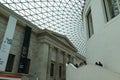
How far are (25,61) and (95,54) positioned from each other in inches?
554

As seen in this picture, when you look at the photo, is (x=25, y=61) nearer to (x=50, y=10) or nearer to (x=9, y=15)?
(x=9, y=15)

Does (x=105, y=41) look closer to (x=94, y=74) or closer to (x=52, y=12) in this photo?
(x=94, y=74)

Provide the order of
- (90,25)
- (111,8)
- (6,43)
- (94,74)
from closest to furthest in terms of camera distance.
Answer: (94,74) → (111,8) → (90,25) → (6,43)

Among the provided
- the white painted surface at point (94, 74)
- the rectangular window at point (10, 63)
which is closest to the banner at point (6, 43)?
the rectangular window at point (10, 63)

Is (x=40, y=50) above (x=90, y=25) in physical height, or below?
below

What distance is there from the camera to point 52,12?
99.8 feet

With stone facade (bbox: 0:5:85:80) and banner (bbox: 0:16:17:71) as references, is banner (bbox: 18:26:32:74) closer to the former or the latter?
stone facade (bbox: 0:5:85:80)

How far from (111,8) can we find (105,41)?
119 inches

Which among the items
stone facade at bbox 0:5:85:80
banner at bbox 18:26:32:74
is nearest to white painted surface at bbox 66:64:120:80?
banner at bbox 18:26:32:74

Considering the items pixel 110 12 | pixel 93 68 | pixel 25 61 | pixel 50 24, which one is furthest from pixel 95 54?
pixel 50 24

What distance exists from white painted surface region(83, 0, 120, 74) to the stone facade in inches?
540

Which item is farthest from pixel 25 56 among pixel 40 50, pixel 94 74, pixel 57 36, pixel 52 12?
pixel 94 74

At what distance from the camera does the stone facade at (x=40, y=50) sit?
20.9 metres

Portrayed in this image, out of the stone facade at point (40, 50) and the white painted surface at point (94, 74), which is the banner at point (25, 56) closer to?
the stone facade at point (40, 50)
